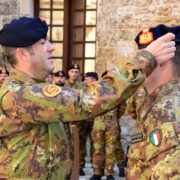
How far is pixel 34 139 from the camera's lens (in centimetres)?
191

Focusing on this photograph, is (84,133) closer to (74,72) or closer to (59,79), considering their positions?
(59,79)

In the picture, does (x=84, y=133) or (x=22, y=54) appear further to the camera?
(x=84, y=133)

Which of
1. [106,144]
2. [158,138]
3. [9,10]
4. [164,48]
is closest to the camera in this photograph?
[164,48]

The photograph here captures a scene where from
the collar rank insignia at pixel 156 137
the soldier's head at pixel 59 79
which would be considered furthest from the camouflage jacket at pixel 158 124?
the soldier's head at pixel 59 79

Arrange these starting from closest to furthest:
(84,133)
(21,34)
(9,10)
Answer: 1. (21,34)
2. (84,133)
3. (9,10)

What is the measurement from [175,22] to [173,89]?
5911mm

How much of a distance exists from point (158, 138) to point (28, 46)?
31.6 inches

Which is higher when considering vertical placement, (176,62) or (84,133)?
(84,133)

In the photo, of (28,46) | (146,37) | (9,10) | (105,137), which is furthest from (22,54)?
(9,10)

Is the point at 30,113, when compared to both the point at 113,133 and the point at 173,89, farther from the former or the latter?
the point at 113,133

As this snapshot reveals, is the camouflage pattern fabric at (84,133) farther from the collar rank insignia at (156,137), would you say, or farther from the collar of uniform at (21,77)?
the collar rank insignia at (156,137)

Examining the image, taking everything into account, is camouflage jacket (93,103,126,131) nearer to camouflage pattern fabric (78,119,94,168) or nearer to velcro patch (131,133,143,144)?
camouflage pattern fabric (78,119,94,168)

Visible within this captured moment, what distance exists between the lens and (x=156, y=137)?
1809 millimetres

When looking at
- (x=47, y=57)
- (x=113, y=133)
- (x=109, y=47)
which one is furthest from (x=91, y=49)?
(x=47, y=57)
